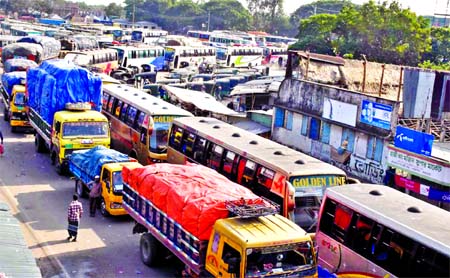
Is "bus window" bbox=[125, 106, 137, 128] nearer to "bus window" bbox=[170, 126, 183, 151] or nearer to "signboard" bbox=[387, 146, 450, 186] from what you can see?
"bus window" bbox=[170, 126, 183, 151]

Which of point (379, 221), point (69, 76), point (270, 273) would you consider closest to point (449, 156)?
point (379, 221)

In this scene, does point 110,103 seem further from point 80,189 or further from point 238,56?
point 238,56

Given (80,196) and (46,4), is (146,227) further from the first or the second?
(46,4)

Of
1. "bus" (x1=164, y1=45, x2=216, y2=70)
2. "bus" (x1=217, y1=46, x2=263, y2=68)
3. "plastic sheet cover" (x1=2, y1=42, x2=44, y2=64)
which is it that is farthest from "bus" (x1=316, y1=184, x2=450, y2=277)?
"bus" (x1=217, y1=46, x2=263, y2=68)

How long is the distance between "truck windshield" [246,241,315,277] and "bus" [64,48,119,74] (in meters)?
33.1

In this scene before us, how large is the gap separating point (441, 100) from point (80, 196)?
46.9 ft

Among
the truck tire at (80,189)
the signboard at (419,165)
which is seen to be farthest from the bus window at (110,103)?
the signboard at (419,165)

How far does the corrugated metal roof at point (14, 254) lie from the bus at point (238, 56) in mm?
53850

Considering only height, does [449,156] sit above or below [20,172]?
above

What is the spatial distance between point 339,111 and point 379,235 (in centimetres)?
1265

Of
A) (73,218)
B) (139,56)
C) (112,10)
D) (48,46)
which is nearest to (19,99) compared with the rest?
(73,218)

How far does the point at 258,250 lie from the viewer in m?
9.94

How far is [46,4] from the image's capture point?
500ft

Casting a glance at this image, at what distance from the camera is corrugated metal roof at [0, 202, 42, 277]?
9.55 m
